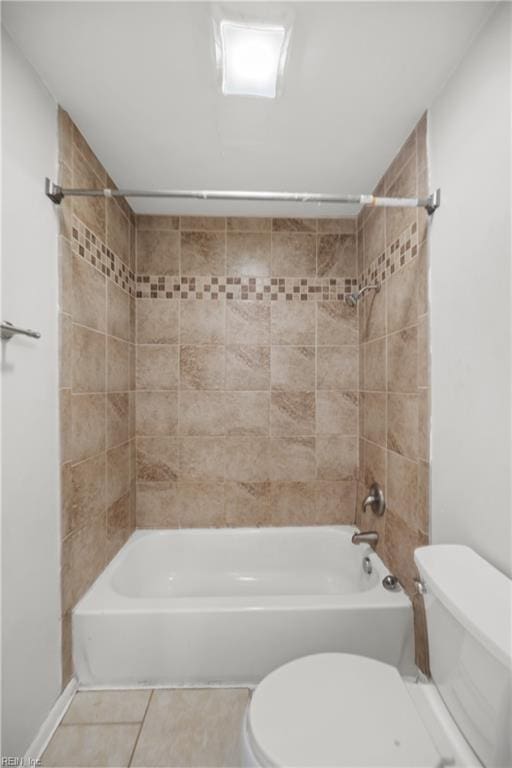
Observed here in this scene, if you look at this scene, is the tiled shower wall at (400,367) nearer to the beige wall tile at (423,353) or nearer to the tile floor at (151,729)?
the beige wall tile at (423,353)

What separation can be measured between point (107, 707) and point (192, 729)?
0.34m

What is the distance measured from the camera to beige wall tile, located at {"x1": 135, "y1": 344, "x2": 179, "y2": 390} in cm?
203

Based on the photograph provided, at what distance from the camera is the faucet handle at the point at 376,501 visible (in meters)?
1.64

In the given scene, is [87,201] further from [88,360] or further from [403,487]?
[403,487]

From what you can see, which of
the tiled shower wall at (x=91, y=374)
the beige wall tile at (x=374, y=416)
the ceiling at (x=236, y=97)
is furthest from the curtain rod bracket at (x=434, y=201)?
the tiled shower wall at (x=91, y=374)

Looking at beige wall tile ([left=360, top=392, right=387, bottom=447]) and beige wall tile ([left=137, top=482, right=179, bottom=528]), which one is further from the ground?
beige wall tile ([left=360, top=392, right=387, bottom=447])

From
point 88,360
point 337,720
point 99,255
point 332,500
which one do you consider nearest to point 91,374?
point 88,360

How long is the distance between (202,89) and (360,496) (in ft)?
6.78

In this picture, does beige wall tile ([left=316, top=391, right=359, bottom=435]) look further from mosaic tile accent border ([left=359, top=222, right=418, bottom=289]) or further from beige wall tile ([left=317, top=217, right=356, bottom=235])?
beige wall tile ([left=317, top=217, right=356, bottom=235])

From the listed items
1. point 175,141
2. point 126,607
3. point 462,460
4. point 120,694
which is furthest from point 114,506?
point 175,141

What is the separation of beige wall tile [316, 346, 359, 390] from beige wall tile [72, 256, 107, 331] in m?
1.23

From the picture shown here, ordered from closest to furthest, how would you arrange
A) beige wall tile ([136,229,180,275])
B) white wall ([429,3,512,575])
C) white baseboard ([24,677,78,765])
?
white wall ([429,3,512,575]) < white baseboard ([24,677,78,765]) < beige wall tile ([136,229,180,275])

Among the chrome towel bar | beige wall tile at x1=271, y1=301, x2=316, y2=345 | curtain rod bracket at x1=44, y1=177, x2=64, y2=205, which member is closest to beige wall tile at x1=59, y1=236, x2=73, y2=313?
curtain rod bracket at x1=44, y1=177, x2=64, y2=205

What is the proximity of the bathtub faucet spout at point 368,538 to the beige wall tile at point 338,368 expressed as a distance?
32.2 inches
